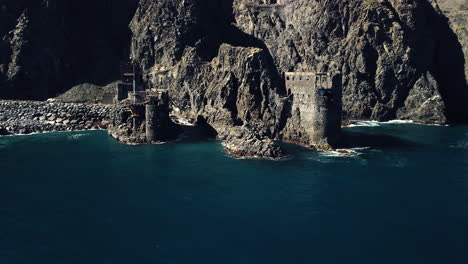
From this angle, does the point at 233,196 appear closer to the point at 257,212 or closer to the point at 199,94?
the point at 257,212

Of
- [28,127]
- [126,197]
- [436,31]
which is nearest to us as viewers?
[126,197]

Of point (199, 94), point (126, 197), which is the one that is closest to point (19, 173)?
point (126, 197)

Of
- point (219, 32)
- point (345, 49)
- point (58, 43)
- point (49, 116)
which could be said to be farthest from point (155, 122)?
point (345, 49)

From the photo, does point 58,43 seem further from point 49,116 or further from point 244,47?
point 244,47

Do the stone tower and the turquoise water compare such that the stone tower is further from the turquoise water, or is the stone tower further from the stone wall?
the stone wall

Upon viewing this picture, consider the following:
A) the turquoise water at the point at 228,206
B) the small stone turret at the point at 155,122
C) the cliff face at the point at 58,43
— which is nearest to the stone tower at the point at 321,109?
the turquoise water at the point at 228,206
